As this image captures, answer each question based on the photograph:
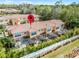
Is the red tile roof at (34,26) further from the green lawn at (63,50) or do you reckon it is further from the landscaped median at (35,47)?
the green lawn at (63,50)

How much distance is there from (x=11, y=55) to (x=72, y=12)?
1076mm

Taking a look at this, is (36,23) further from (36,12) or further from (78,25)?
(78,25)

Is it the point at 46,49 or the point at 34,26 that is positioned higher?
the point at 34,26

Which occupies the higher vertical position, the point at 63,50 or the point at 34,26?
the point at 34,26

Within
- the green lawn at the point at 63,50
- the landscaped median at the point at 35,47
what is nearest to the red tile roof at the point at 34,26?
the landscaped median at the point at 35,47

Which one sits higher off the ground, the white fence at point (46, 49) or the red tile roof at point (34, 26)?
the red tile roof at point (34, 26)

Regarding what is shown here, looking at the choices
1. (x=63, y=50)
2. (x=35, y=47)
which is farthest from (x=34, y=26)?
(x=63, y=50)

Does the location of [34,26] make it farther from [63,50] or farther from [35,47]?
[63,50]

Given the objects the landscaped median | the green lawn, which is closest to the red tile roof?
the landscaped median

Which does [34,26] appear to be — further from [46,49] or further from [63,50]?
[63,50]

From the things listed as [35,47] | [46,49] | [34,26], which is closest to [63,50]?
[46,49]

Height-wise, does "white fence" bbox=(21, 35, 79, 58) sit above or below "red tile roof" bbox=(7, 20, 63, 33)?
below

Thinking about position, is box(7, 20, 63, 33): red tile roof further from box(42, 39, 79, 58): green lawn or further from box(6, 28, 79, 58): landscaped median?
box(42, 39, 79, 58): green lawn

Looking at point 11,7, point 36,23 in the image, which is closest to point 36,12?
point 36,23
